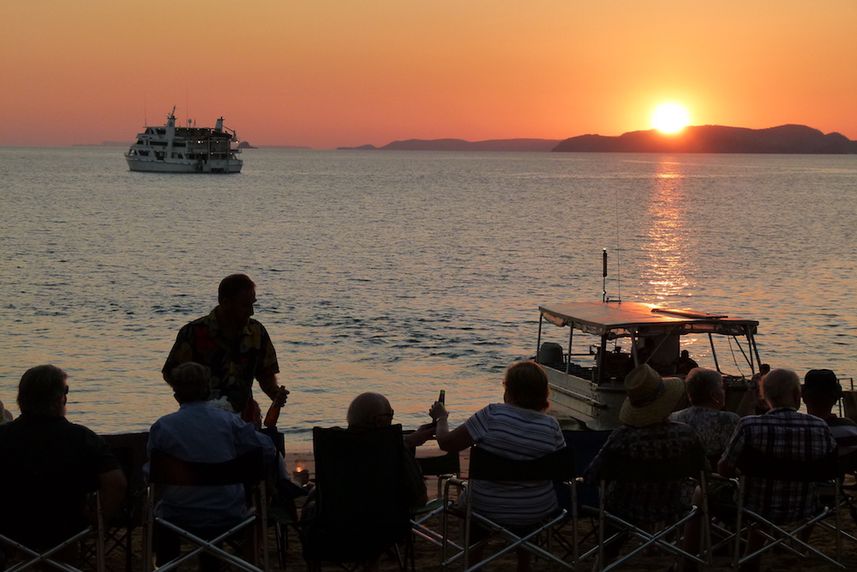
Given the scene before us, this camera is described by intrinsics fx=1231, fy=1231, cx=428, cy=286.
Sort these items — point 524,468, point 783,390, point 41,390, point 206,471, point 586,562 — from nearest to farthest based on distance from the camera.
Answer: point 41,390, point 206,471, point 524,468, point 783,390, point 586,562

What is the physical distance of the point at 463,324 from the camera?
98.4 ft

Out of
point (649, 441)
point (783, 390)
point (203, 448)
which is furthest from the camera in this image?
point (783, 390)

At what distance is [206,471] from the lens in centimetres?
554

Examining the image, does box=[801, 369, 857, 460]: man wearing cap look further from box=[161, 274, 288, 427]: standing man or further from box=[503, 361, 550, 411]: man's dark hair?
box=[161, 274, 288, 427]: standing man

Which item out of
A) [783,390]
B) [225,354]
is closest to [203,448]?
[225,354]

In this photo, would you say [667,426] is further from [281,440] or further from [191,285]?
[191,285]

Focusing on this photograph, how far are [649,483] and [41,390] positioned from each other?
9.60 feet

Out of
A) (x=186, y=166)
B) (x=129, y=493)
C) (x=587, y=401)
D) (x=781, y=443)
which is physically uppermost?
(x=781, y=443)

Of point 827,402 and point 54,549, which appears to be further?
point 827,402

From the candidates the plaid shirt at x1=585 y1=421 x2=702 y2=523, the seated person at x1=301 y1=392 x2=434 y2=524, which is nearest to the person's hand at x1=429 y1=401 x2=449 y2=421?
the seated person at x1=301 y1=392 x2=434 y2=524

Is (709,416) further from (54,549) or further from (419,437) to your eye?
(54,549)

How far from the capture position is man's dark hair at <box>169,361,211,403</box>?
578 cm

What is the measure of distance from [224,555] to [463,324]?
24457 mm

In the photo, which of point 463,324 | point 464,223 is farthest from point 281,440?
point 464,223
